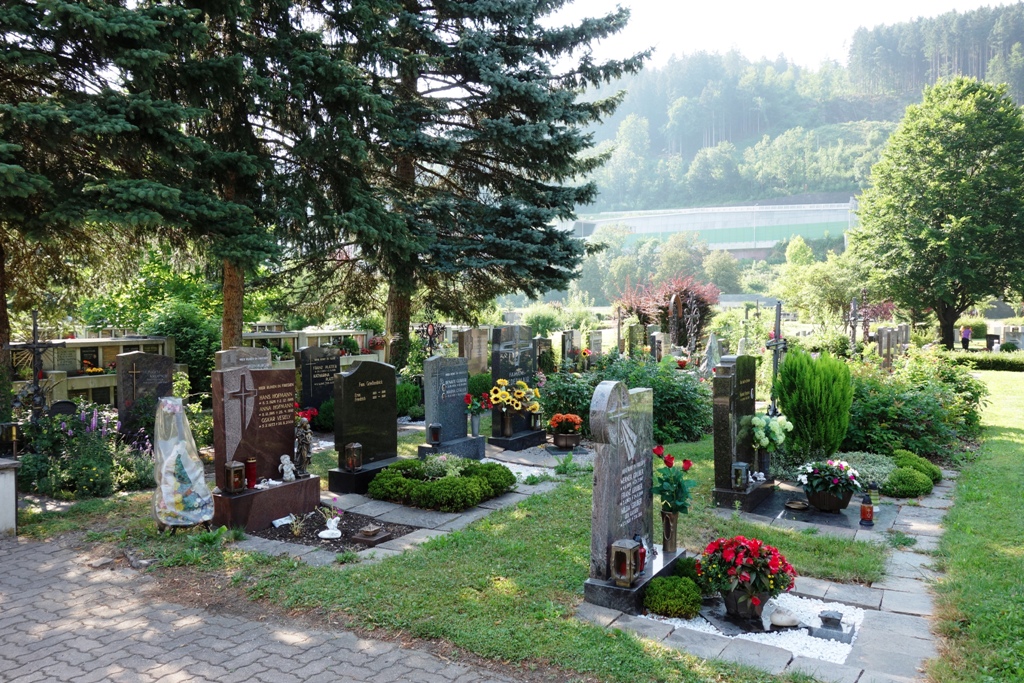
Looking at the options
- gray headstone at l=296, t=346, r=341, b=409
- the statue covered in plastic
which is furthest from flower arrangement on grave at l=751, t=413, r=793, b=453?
gray headstone at l=296, t=346, r=341, b=409

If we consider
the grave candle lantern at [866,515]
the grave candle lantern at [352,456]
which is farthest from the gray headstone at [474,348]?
the grave candle lantern at [866,515]

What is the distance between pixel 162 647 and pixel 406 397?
33.0 ft

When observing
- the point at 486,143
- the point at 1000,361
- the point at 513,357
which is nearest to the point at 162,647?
the point at 513,357

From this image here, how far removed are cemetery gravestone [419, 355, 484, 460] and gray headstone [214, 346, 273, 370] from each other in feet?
7.62

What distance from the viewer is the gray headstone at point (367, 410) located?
8992 millimetres

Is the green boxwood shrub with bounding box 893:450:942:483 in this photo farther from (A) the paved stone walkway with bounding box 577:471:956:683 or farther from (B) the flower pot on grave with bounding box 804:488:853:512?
(A) the paved stone walkway with bounding box 577:471:956:683

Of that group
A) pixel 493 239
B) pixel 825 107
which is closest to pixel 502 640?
pixel 493 239

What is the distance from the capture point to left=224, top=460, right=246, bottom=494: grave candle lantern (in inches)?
285

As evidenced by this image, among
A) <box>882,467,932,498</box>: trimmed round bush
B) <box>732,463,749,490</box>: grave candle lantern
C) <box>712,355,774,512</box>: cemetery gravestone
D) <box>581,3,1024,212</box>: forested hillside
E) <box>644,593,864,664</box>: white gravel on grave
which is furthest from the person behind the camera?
<box>581,3,1024,212</box>: forested hillside

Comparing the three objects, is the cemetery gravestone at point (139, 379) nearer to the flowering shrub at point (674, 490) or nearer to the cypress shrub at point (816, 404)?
the flowering shrub at point (674, 490)

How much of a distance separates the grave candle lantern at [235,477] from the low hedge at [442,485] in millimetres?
1674

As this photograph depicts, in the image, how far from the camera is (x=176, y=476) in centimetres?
692

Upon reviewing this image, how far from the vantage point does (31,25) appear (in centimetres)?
905

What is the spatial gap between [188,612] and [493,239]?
35.1 ft
